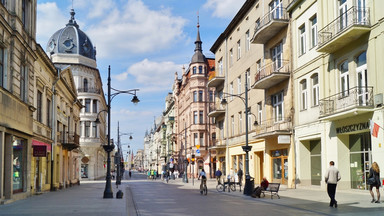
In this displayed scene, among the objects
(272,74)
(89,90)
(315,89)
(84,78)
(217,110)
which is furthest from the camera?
(89,90)

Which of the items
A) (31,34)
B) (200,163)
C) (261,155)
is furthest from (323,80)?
(200,163)

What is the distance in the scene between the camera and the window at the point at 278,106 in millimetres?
30422

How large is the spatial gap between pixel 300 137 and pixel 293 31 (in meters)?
6.78

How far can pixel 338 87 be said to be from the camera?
22734 millimetres

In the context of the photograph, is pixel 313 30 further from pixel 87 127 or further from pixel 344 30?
pixel 87 127

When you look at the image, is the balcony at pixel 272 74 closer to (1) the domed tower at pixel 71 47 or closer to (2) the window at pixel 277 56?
(2) the window at pixel 277 56

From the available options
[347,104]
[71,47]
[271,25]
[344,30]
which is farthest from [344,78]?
[71,47]

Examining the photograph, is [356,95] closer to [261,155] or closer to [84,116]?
[261,155]

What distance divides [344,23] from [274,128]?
10593 millimetres

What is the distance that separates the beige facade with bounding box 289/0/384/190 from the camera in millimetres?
19453

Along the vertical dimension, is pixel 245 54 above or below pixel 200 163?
Result: above

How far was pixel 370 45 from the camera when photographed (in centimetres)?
1969

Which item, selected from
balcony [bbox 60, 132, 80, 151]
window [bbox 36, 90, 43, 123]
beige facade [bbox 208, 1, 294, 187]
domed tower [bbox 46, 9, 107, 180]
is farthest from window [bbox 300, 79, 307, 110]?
domed tower [bbox 46, 9, 107, 180]

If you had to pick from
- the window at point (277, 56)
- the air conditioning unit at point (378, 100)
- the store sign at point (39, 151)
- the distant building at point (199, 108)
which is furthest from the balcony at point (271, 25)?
the distant building at point (199, 108)
